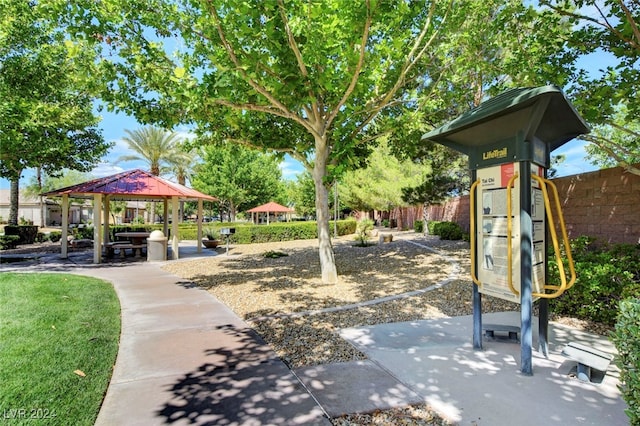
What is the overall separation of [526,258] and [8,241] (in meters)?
21.8

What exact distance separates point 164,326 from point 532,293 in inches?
194

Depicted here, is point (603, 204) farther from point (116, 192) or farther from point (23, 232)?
point (23, 232)

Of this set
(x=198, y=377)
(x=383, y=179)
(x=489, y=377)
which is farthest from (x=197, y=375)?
(x=383, y=179)

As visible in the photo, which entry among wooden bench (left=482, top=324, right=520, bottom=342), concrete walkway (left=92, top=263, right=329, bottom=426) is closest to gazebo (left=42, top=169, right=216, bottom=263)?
concrete walkway (left=92, top=263, right=329, bottom=426)

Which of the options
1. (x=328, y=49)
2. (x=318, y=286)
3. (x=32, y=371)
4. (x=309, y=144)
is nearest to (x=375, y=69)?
(x=328, y=49)

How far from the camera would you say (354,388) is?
3.21 metres

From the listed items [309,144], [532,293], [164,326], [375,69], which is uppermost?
[375,69]

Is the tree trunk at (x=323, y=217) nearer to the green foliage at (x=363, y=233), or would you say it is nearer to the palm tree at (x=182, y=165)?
the green foliage at (x=363, y=233)

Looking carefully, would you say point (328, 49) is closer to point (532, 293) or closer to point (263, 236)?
point (532, 293)

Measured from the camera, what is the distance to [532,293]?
367 cm

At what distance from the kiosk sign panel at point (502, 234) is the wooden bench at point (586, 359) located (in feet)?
2.15

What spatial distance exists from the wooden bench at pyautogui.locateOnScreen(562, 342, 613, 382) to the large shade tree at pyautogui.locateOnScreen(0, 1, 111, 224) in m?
12.2

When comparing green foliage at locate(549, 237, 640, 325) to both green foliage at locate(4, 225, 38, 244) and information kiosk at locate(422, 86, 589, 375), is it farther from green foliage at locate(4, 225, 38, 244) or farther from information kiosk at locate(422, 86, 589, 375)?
green foliage at locate(4, 225, 38, 244)

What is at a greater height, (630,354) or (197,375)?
(630,354)
